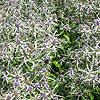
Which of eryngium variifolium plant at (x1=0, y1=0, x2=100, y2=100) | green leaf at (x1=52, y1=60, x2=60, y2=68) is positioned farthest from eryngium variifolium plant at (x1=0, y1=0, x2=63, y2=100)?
green leaf at (x1=52, y1=60, x2=60, y2=68)

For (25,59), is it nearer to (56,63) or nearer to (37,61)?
(37,61)

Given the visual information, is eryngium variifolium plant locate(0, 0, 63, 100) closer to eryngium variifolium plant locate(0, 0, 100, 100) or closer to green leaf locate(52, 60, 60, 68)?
eryngium variifolium plant locate(0, 0, 100, 100)

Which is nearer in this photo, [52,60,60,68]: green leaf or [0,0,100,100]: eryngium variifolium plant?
[0,0,100,100]: eryngium variifolium plant

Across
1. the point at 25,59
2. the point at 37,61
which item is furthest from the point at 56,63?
the point at 25,59

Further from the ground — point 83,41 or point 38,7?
point 38,7

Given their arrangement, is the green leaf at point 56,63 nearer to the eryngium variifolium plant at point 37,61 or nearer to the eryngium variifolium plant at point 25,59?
the eryngium variifolium plant at point 37,61

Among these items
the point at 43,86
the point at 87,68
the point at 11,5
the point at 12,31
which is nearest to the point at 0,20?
the point at 12,31

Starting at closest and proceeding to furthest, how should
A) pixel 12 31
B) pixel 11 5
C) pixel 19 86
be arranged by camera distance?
pixel 19 86 → pixel 12 31 → pixel 11 5

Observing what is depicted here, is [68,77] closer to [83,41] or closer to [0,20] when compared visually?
[83,41]

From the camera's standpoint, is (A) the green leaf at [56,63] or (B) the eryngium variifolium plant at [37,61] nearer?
(B) the eryngium variifolium plant at [37,61]

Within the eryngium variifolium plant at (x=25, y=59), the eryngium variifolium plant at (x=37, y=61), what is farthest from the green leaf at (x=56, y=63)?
the eryngium variifolium plant at (x=25, y=59)

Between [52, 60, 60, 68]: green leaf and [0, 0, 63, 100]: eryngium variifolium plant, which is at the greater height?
[0, 0, 63, 100]: eryngium variifolium plant
